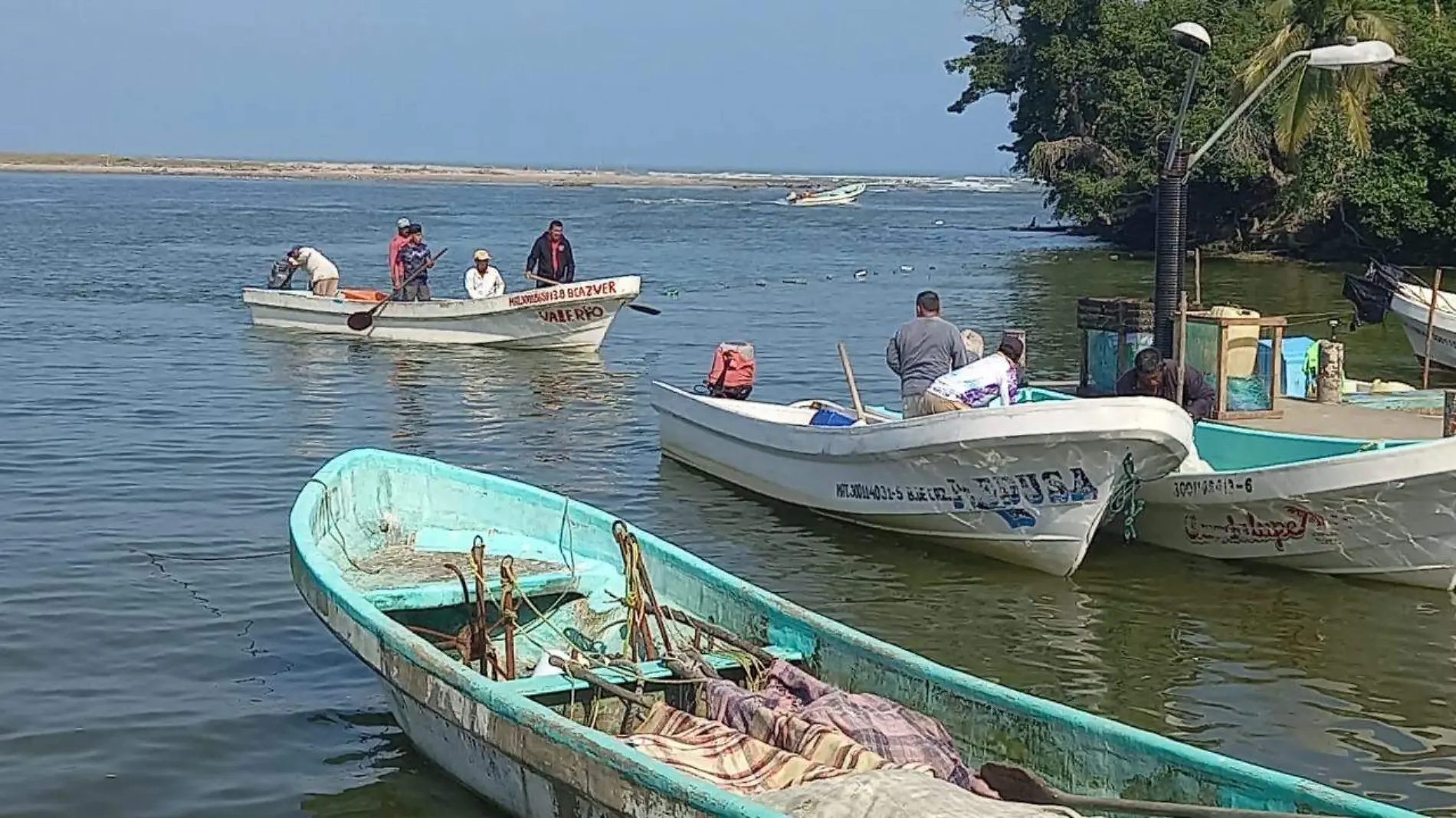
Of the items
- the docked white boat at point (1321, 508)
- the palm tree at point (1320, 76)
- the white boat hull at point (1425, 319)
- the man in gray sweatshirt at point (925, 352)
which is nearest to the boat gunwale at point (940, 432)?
the man in gray sweatshirt at point (925, 352)

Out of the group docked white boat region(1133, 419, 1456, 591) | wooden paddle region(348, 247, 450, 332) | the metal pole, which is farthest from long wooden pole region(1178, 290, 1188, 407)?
wooden paddle region(348, 247, 450, 332)

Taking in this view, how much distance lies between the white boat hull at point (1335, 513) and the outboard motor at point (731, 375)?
4.43 metres

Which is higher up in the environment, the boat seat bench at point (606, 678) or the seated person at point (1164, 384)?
the seated person at point (1164, 384)

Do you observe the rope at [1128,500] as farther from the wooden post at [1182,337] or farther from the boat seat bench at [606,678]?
the boat seat bench at [606,678]

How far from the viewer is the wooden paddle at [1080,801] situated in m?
5.35

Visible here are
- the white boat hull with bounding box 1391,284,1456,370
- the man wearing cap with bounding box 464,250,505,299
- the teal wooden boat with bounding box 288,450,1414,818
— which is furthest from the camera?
the man wearing cap with bounding box 464,250,505,299

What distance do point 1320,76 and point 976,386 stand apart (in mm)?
28335

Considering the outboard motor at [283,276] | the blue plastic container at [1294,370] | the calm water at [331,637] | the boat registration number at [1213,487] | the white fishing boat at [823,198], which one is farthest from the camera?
the white fishing boat at [823,198]

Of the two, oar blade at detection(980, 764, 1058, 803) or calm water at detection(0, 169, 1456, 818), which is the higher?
oar blade at detection(980, 764, 1058, 803)

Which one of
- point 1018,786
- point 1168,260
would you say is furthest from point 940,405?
point 1018,786

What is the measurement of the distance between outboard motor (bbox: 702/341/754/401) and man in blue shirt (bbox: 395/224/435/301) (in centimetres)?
984

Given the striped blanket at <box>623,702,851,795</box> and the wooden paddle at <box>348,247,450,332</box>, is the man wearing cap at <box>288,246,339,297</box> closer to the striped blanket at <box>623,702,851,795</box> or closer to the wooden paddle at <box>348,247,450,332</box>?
the wooden paddle at <box>348,247,450,332</box>

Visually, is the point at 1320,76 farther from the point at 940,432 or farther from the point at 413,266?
the point at 940,432

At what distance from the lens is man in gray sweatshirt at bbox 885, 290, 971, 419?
1200 centimetres
